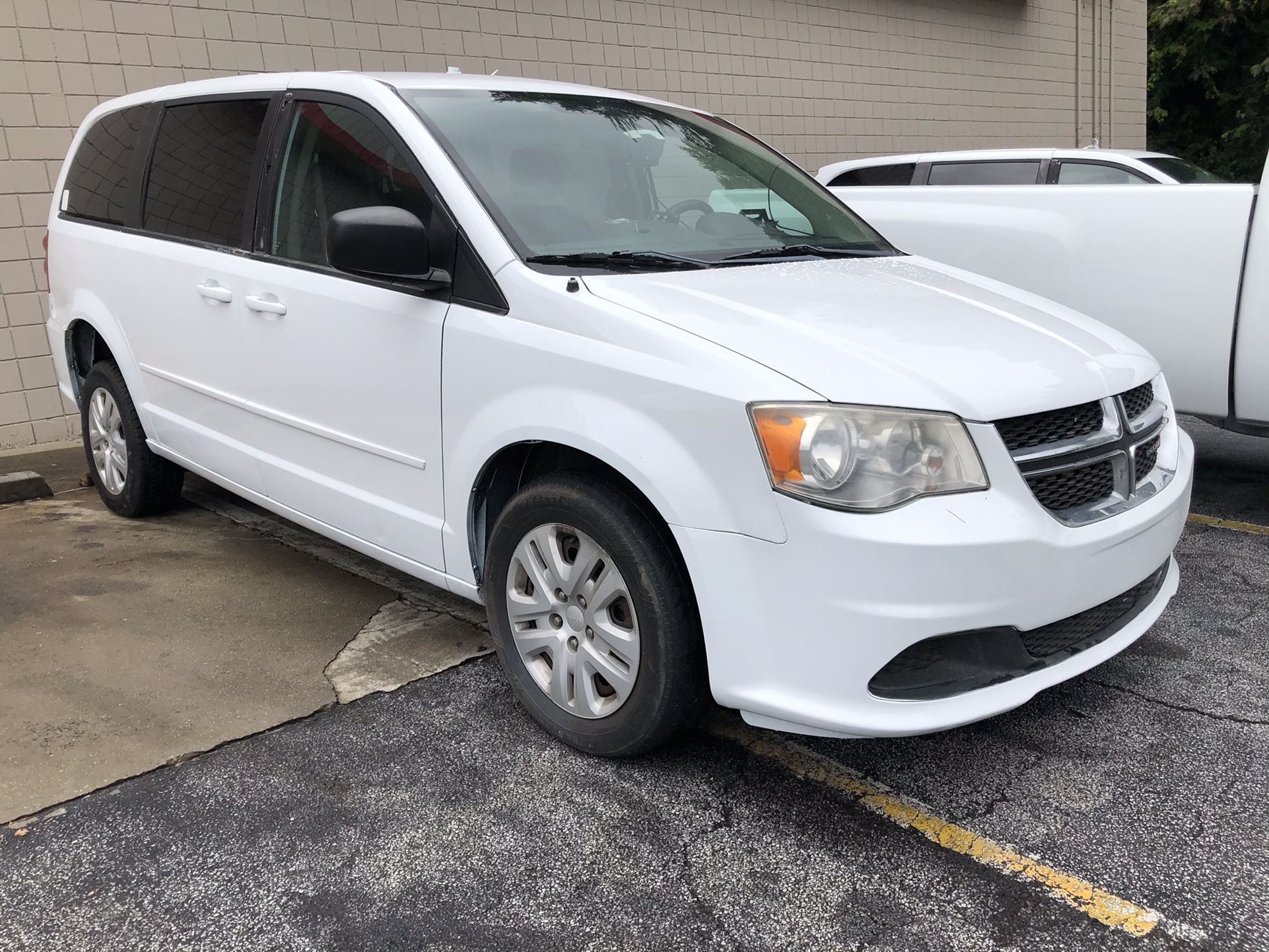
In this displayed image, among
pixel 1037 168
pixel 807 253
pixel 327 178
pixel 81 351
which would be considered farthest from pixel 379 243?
pixel 1037 168

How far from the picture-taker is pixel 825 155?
39.0ft

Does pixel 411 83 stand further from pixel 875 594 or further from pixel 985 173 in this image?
pixel 985 173

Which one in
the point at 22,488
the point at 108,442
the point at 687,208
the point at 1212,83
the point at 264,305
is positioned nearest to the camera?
the point at 687,208

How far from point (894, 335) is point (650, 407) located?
2.16 feet

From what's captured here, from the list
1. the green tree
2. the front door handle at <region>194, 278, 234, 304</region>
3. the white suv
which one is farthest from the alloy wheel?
the green tree

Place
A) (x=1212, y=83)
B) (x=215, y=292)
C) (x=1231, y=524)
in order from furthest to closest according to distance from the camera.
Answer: (x=1212, y=83) → (x=1231, y=524) → (x=215, y=292)

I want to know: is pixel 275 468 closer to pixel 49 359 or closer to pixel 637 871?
pixel 637 871

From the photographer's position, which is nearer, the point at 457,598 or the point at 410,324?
the point at 410,324

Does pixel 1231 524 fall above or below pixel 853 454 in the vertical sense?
below

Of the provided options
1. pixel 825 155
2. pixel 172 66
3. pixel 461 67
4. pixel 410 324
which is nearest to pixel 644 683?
pixel 410 324

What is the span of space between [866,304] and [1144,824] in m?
1.47

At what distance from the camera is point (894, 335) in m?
2.70

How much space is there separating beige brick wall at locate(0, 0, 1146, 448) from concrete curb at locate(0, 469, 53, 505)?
119 centimetres

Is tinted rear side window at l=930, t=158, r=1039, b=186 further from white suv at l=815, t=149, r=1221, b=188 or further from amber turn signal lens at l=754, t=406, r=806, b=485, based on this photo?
amber turn signal lens at l=754, t=406, r=806, b=485
